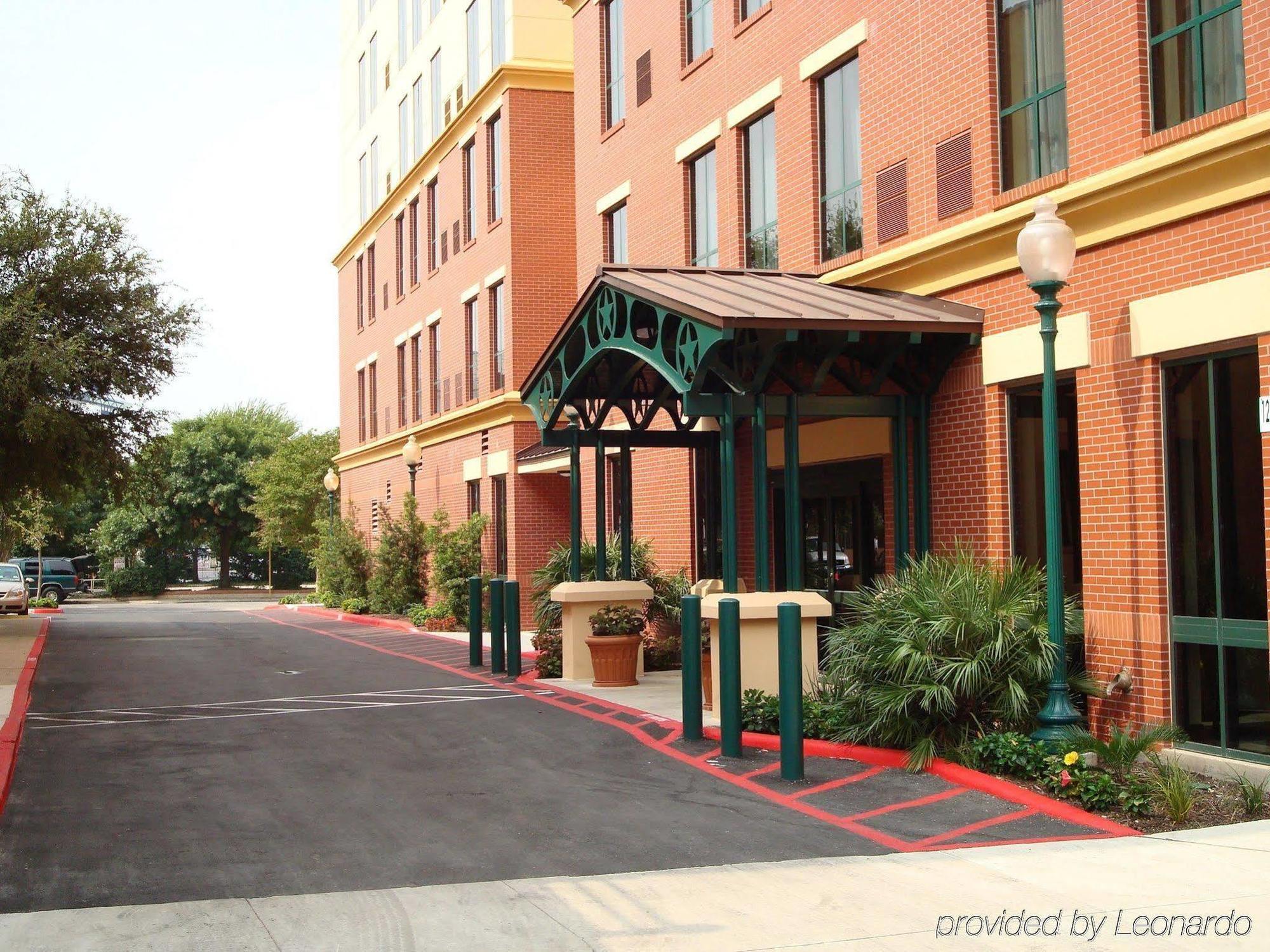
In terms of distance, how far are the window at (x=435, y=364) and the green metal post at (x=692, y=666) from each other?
21.9 m

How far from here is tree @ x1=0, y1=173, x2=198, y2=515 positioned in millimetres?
22828

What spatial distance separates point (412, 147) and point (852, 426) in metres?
24.1

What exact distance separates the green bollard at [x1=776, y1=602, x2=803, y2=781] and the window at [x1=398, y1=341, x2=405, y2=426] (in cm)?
2731

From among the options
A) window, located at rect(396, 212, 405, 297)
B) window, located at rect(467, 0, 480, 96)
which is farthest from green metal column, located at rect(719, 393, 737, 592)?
window, located at rect(396, 212, 405, 297)

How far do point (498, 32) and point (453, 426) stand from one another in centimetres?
873

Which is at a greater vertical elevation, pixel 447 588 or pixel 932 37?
pixel 932 37

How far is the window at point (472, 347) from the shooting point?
2962cm

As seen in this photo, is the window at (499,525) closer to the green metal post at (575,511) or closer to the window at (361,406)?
the green metal post at (575,511)

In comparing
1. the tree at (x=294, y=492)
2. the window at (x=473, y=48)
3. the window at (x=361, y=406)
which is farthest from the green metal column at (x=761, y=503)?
the tree at (x=294, y=492)

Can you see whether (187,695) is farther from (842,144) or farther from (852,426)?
(842,144)

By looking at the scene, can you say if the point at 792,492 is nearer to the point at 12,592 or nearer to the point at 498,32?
the point at 498,32

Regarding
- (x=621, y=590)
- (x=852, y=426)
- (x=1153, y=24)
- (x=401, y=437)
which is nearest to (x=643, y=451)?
(x=621, y=590)

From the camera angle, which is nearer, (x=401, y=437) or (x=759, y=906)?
(x=759, y=906)

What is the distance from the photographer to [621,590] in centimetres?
1689
